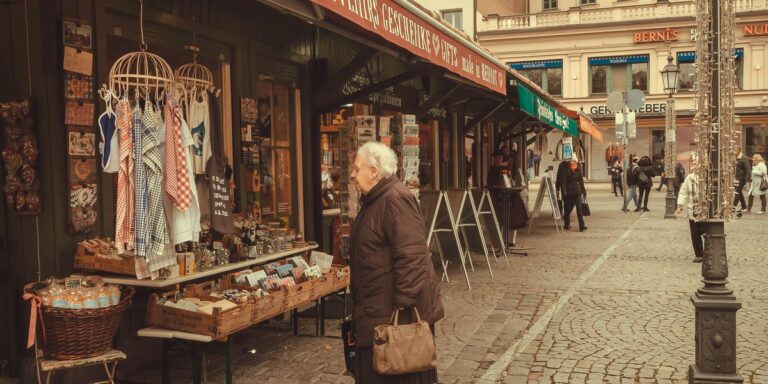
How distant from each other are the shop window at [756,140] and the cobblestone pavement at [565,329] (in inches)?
1091

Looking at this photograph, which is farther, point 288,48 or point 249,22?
point 288,48

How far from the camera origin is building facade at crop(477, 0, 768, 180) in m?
35.1

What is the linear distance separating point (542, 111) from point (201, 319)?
8.43 m

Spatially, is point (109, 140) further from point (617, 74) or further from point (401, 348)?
point (617, 74)

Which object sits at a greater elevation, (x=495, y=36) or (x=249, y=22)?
(x=495, y=36)

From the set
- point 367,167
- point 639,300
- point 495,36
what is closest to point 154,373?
point 367,167

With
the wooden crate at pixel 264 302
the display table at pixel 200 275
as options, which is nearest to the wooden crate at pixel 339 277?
the display table at pixel 200 275

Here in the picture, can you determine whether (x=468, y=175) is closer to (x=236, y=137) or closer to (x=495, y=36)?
(x=236, y=137)

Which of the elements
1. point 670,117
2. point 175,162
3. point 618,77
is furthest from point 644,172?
point 618,77

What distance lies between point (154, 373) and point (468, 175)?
36.4ft

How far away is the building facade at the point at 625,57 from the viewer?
35.1m

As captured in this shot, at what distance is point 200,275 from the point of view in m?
4.78

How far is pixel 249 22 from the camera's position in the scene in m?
6.80

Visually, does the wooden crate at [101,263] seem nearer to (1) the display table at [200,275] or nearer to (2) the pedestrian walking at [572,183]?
(1) the display table at [200,275]
